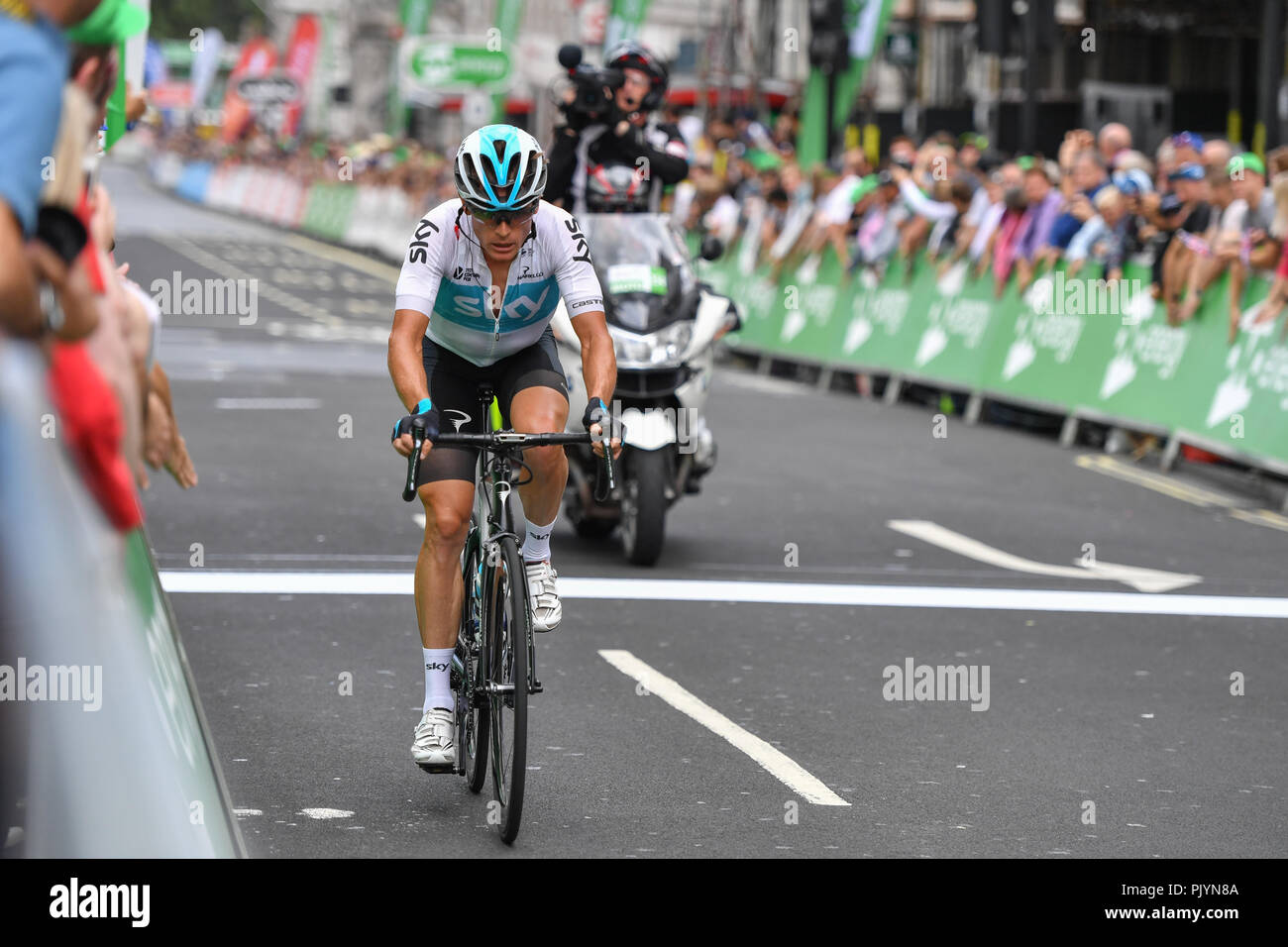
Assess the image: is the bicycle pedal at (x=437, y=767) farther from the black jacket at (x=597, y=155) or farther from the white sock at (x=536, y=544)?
the black jacket at (x=597, y=155)

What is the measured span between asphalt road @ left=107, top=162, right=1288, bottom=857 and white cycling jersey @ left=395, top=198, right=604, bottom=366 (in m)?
1.39

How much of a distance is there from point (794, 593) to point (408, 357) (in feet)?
15.1

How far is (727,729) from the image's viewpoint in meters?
7.83

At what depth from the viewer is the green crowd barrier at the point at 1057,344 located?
15.4m

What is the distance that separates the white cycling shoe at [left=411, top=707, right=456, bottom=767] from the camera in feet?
21.6

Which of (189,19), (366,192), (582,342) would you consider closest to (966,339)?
(582,342)

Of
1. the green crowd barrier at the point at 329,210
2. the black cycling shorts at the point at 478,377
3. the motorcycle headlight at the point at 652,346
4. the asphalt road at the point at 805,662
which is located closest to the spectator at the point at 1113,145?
the asphalt road at the point at 805,662

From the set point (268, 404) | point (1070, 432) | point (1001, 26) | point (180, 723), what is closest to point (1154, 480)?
point (1070, 432)

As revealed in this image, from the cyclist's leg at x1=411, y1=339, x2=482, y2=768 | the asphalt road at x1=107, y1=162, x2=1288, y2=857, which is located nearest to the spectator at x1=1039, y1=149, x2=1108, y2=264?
the asphalt road at x1=107, y1=162, x2=1288, y2=857

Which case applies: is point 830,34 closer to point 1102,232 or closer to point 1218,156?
point 1102,232

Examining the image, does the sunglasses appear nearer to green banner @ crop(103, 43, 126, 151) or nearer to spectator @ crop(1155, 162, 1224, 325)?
green banner @ crop(103, 43, 126, 151)

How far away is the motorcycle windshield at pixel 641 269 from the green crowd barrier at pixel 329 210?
123ft
